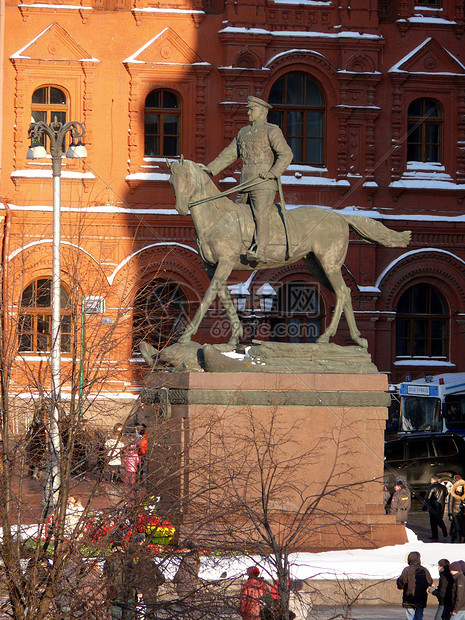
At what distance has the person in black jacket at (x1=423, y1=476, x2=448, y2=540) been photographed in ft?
Answer: 68.0

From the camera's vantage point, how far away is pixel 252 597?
30.8 ft

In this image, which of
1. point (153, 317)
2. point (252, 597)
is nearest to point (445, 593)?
point (252, 597)

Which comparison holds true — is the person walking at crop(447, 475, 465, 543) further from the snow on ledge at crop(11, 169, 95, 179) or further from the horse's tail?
the snow on ledge at crop(11, 169, 95, 179)

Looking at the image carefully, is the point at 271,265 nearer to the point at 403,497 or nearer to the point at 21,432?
the point at 403,497

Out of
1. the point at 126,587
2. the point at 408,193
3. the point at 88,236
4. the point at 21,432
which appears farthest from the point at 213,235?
the point at 408,193

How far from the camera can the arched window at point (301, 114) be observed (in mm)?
34500

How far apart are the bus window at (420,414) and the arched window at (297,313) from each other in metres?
3.77

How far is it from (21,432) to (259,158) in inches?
331

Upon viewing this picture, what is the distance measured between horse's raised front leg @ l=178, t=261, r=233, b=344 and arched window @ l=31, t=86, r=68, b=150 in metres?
17.9

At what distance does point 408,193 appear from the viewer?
114 feet

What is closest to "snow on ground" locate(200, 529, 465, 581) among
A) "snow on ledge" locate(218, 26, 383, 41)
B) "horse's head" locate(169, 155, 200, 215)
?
"horse's head" locate(169, 155, 200, 215)

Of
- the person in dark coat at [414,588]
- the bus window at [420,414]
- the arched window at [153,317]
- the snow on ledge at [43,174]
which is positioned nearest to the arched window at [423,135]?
the bus window at [420,414]

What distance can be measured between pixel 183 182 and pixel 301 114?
18.4 meters

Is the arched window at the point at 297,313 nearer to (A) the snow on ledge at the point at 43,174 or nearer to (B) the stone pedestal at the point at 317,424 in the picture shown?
(A) the snow on ledge at the point at 43,174
